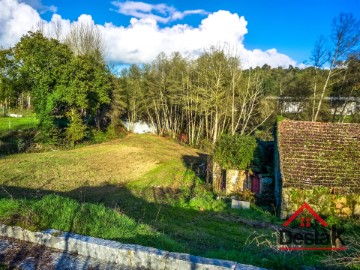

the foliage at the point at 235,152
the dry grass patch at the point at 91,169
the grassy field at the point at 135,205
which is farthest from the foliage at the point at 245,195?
the dry grass patch at the point at 91,169

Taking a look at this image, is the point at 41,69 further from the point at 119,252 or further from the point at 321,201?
the point at 119,252

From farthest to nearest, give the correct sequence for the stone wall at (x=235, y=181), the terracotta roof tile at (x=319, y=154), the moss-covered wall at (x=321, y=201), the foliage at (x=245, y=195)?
the stone wall at (x=235, y=181), the foliage at (x=245, y=195), the terracotta roof tile at (x=319, y=154), the moss-covered wall at (x=321, y=201)

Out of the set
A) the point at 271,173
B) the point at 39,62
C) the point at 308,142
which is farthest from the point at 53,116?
the point at 308,142

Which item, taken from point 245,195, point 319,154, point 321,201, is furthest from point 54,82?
point 321,201

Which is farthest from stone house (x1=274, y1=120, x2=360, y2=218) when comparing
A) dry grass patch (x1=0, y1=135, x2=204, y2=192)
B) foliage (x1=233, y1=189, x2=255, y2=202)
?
dry grass patch (x1=0, y1=135, x2=204, y2=192)

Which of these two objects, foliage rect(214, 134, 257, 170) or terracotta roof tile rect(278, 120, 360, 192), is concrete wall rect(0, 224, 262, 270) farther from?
foliage rect(214, 134, 257, 170)

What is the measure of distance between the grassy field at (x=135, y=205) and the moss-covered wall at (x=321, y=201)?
92 cm

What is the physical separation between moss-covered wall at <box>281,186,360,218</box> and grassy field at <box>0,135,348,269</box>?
36.2 inches

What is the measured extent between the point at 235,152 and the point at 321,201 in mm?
5313

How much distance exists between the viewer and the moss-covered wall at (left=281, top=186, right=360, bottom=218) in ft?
39.5

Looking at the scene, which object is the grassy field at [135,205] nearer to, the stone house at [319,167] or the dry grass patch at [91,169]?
the dry grass patch at [91,169]

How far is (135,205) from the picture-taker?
43.6 feet

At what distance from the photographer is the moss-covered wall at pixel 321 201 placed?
12031mm

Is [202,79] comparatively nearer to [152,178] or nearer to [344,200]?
[152,178]
